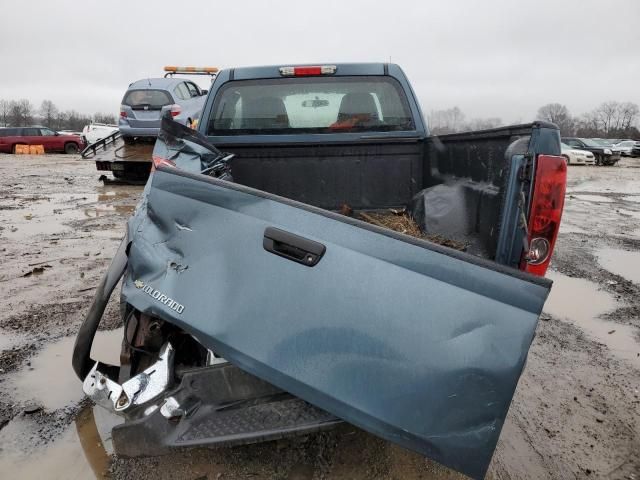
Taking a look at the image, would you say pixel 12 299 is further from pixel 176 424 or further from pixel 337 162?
pixel 176 424

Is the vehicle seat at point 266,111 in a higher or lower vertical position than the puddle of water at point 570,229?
higher

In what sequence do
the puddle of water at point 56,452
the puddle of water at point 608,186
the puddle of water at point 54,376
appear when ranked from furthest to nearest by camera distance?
the puddle of water at point 608,186 < the puddle of water at point 54,376 < the puddle of water at point 56,452

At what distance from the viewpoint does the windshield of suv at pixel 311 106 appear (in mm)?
4238

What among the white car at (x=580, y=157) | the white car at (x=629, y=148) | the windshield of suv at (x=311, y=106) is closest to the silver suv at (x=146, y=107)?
the windshield of suv at (x=311, y=106)

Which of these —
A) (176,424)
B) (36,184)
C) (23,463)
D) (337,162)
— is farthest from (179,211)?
(36,184)

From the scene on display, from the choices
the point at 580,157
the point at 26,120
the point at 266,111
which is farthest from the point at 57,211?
the point at 26,120

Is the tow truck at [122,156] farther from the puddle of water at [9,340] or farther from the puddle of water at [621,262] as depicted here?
the puddle of water at [621,262]

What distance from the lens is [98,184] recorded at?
558 inches

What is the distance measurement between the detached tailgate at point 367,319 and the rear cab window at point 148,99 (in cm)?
1175

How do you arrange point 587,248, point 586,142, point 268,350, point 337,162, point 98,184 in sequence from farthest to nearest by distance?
point 586,142 → point 98,184 → point 587,248 → point 337,162 → point 268,350

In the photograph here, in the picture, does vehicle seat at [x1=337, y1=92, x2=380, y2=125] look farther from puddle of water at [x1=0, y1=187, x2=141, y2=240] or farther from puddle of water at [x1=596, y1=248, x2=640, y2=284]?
puddle of water at [x1=0, y1=187, x2=141, y2=240]

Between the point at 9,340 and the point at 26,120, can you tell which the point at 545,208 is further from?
the point at 26,120

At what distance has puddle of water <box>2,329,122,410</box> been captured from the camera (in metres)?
3.18

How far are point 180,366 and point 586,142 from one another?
117 ft
